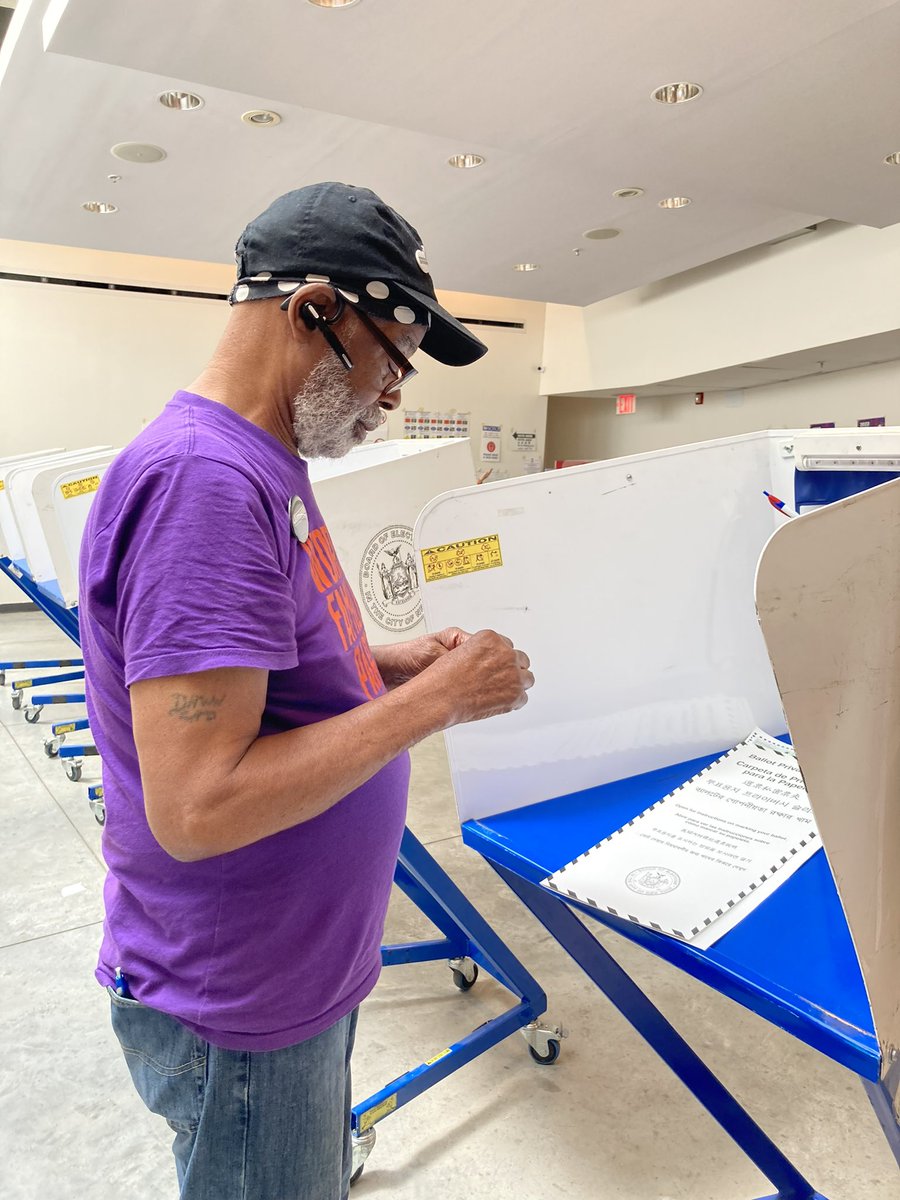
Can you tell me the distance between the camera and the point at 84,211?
5641 mm

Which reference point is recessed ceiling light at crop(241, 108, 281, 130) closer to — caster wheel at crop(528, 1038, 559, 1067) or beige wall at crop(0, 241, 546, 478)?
beige wall at crop(0, 241, 546, 478)

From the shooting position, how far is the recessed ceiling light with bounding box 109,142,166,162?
14.8 feet

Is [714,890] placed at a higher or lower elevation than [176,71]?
lower

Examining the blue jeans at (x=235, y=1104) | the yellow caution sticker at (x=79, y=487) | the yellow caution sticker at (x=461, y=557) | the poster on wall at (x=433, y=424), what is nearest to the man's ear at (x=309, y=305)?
the yellow caution sticker at (x=461, y=557)

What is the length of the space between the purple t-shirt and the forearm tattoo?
3 cm


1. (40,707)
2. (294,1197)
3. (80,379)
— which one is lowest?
(40,707)

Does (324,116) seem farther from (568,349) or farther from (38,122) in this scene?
(568,349)

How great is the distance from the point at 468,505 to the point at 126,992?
0.77 m

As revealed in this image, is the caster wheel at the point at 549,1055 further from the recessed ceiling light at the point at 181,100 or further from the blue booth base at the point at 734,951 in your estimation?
the recessed ceiling light at the point at 181,100

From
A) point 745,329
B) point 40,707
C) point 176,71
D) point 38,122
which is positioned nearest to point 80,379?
point 38,122

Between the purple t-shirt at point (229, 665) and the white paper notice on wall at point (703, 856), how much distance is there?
316mm

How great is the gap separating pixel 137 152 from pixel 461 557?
438 centimetres

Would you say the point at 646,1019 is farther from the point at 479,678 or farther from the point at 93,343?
the point at 93,343

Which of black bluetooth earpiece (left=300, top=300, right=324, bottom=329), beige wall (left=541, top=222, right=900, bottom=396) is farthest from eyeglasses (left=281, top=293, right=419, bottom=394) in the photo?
beige wall (left=541, top=222, right=900, bottom=396)
